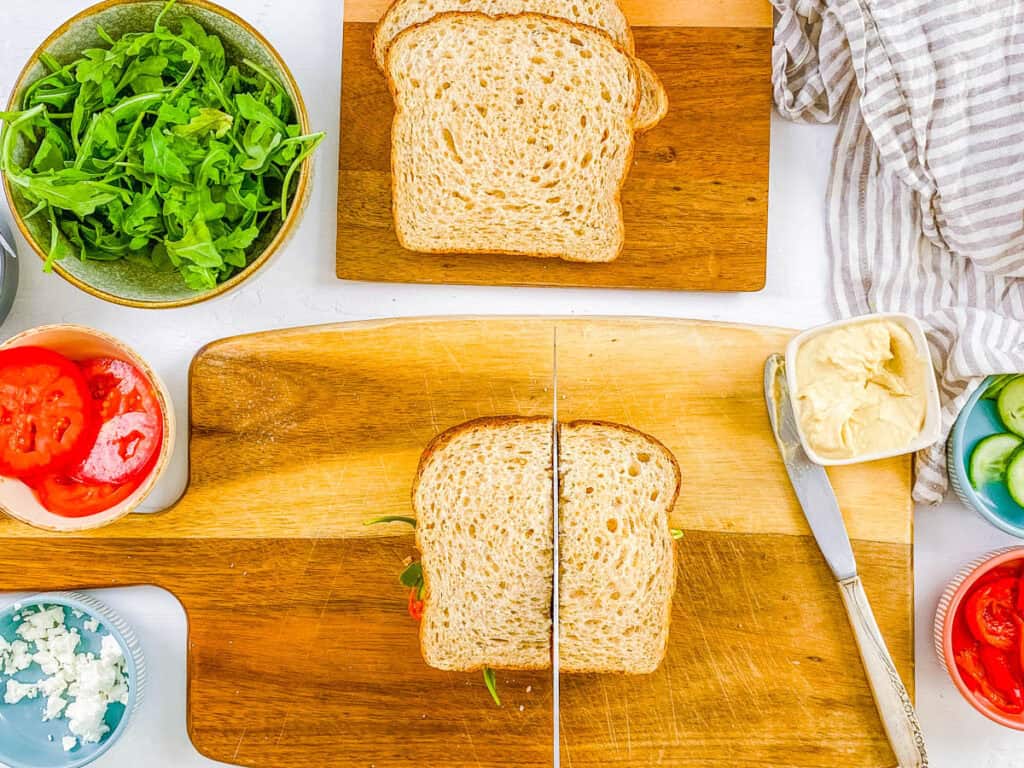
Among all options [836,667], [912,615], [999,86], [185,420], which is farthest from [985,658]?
[185,420]

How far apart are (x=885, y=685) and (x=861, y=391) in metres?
0.56

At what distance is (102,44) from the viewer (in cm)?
168

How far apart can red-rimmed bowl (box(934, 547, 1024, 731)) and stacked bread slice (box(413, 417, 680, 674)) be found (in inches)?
21.3

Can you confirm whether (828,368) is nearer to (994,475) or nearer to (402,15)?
(994,475)

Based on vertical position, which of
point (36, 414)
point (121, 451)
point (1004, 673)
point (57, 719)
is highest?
point (36, 414)

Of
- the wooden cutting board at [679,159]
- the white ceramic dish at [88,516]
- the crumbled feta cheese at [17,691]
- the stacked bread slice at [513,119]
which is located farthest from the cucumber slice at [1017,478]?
the crumbled feta cheese at [17,691]

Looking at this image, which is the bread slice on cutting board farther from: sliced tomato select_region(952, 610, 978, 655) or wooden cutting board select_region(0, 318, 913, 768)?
sliced tomato select_region(952, 610, 978, 655)

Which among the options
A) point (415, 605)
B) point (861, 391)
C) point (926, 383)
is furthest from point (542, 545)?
point (926, 383)

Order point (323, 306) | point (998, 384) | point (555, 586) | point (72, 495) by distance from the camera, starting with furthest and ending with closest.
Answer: point (323, 306) < point (998, 384) < point (72, 495) < point (555, 586)

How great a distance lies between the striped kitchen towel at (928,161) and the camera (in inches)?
69.8

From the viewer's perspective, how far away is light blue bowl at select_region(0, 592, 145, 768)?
1771 millimetres

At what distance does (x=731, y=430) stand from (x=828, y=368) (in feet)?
0.73

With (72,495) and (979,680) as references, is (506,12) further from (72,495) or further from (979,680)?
(979,680)

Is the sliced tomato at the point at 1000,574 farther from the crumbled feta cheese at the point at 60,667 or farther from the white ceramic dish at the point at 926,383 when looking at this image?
the crumbled feta cheese at the point at 60,667
